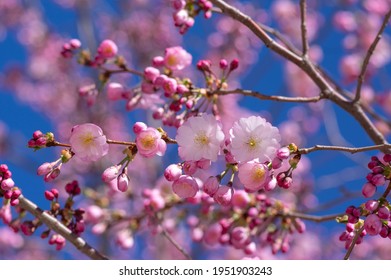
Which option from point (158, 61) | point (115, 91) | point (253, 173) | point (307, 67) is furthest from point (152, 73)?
point (253, 173)

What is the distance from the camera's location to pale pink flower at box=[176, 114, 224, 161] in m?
1.98

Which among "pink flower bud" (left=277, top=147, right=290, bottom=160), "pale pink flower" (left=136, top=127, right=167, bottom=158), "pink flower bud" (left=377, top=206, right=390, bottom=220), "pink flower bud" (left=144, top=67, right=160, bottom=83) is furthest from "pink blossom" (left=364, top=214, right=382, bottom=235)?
"pink flower bud" (left=144, top=67, right=160, bottom=83)

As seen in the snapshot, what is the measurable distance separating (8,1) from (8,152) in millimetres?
2308

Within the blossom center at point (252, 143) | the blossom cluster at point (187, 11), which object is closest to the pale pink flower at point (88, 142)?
the blossom center at point (252, 143)

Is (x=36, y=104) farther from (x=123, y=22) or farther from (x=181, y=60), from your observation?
(x=181, y=60)

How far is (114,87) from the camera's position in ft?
9.72

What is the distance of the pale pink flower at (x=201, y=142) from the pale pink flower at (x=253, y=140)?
2.0 inches

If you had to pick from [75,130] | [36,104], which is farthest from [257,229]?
[36,104]

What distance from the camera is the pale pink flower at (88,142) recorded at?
1.98m

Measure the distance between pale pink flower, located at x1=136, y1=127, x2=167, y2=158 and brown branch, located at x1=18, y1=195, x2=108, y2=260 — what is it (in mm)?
565

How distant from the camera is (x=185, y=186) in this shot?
2.01 metres

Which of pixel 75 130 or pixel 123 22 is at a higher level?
pixel 123 22

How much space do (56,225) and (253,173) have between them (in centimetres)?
82

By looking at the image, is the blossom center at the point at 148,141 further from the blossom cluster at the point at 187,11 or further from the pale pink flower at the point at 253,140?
the blossom cluster at the point at 187,11
